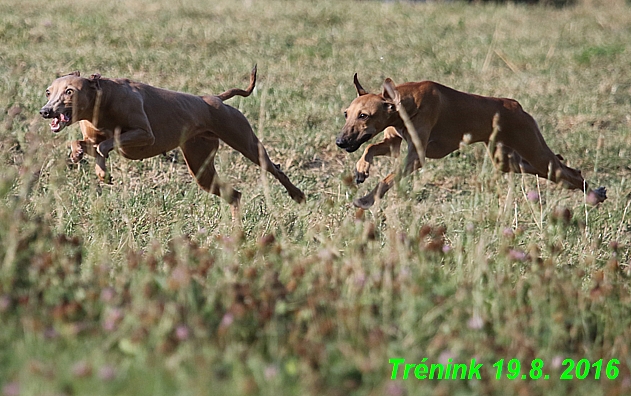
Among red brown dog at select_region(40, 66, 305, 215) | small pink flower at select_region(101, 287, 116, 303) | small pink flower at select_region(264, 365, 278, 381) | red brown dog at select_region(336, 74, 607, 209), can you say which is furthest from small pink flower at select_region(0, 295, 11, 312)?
red brown dog at select_region(336, 74, 607, 209)

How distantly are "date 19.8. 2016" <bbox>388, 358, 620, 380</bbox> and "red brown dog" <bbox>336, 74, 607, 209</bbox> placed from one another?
2.70 meters

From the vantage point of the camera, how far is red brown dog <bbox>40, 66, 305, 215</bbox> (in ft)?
19.8

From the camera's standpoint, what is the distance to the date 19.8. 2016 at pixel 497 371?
11.6ft

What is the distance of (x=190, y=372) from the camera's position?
332cm

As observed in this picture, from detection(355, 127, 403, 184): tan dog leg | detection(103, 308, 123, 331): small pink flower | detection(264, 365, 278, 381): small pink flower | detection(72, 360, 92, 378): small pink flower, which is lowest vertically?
detection(355, 127, 403, 184): tan dog leg

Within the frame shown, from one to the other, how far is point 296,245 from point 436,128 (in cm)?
242

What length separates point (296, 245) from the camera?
5188mm

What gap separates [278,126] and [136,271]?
214 inches

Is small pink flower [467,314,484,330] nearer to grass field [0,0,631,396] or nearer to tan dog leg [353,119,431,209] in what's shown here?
grass field [0,0,631,396]

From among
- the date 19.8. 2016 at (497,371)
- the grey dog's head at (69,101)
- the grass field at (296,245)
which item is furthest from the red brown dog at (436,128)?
the date 19.8. 2016 at (497,371)

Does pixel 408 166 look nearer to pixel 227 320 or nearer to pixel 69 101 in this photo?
pixel 69 101

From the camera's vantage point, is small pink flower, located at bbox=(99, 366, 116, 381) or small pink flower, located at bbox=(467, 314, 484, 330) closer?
small pink flower, located at bbox=(99, 366, 116, 381)

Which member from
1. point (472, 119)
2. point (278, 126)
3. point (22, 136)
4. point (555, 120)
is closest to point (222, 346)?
point (472, 119)

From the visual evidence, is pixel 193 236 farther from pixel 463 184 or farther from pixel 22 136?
pixel 463 184
